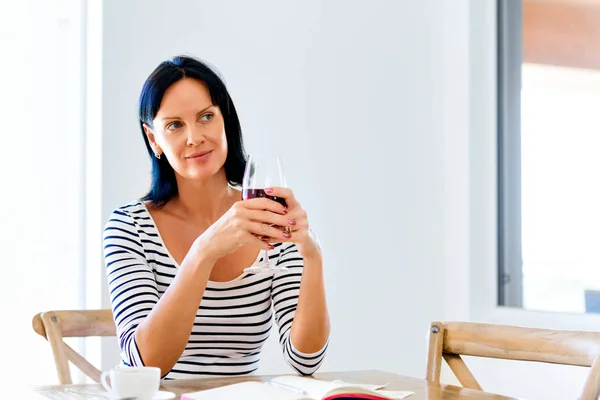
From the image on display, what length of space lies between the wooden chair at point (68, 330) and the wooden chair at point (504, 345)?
0.71m

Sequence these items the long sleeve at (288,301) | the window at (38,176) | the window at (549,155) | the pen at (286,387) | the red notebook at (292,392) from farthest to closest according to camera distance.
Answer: the window at (549,155) < the window at (38,176) < the long sleeve at (288,301) < the pen at (286,387) < the red notebook at (292,392)

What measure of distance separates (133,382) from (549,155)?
2.19m

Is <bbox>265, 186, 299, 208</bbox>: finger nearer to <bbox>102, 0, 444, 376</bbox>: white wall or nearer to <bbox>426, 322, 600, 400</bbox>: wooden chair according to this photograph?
<bbox>426, 322, 600, 400</bbox>: wooden chair

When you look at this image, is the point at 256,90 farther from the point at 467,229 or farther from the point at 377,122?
the point at 467,229

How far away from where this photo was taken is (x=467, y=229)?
2998mm

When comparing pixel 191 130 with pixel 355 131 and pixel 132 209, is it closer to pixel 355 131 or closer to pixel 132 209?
pixel 132 209

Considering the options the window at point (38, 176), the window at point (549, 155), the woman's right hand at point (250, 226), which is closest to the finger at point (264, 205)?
the woman's right hand at point (250, 226)

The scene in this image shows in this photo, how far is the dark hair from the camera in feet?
5.80

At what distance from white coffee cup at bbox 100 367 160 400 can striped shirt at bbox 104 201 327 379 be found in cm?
53

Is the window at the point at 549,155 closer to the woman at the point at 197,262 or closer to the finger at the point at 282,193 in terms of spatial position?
the woman at the point at 197,262

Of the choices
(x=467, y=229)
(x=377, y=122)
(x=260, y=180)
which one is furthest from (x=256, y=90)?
(x=260, y=180)

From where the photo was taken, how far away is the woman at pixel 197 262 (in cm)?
151

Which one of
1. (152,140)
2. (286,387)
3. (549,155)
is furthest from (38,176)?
(549,155)

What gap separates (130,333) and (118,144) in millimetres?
1108
